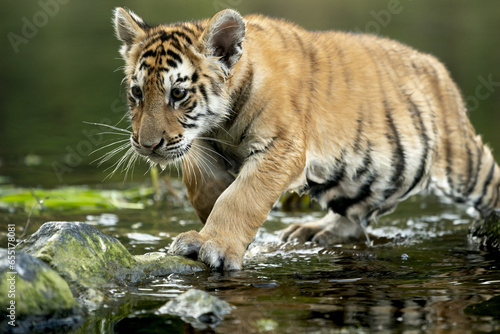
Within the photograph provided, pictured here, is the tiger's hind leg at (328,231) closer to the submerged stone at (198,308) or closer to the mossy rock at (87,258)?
the mossy rock at (87,258)

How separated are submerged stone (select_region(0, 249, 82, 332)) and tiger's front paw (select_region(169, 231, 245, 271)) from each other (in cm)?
121

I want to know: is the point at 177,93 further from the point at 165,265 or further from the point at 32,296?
the point at 32,296

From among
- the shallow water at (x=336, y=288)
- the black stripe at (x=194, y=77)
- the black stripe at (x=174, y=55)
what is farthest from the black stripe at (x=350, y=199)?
the black stripe at (x=174, y=55)

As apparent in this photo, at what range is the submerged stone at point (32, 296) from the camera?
405 cm

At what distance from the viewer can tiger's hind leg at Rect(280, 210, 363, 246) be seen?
7.21 m

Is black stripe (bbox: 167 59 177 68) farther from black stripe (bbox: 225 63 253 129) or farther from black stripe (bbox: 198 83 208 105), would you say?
black stripe (bbox: 225 63 253 129)

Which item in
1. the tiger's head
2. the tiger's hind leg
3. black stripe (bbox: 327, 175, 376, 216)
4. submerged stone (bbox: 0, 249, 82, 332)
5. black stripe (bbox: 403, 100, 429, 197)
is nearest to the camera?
submerged stone (bbox: 0, 249, 82, 332)

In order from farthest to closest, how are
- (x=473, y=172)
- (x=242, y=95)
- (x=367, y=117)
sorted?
1. (x=473, y=172)
2. (x=367, y=117)
3. (x=242, y=95)

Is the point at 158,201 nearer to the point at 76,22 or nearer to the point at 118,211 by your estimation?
the point at 118,211

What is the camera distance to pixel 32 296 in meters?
4.12

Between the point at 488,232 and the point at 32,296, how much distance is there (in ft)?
13.2

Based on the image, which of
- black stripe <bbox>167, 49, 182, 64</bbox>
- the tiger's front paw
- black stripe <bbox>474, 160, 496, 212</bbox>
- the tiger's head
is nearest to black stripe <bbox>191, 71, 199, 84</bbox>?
the tiger's head

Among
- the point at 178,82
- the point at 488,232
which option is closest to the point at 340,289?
the point at 178,82

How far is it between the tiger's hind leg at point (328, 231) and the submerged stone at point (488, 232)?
103 cm
